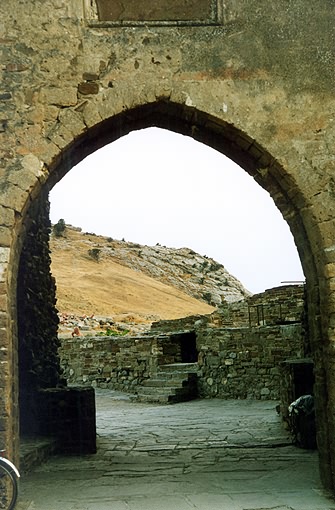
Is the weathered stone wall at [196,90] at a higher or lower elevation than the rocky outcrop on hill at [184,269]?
lower

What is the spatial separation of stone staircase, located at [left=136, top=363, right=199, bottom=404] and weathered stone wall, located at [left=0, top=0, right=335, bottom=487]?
30.1ft

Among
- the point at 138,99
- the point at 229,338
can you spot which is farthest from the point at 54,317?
the point at 229,338

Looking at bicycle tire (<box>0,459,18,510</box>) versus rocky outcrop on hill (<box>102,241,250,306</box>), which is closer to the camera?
bicycle tire (<box>0,459,18,510</box>)

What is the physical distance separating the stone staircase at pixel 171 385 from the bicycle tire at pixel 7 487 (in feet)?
30.9

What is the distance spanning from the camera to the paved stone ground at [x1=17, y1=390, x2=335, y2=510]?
4980 mm

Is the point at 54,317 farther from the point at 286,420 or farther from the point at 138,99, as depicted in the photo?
the point at 138,99

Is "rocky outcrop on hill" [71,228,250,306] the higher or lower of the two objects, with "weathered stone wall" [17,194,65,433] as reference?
higher

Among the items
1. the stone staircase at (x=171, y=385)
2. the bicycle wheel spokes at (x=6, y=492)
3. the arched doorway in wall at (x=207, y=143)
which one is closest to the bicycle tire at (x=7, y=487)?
the bicycle wheel spokes at (x=6, y=492)

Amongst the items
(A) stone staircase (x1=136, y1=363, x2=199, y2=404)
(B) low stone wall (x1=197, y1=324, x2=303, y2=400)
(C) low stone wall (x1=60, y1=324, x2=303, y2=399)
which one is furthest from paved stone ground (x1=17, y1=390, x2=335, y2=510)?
(A) stone staircase (x1=136, y1=363, x2=199, y2=404)

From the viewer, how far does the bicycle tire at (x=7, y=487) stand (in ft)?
14.3

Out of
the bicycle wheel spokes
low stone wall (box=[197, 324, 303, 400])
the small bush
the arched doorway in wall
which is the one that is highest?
the small bush

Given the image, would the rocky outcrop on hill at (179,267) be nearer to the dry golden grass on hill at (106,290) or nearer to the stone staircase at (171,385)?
the dry golden grass on hill at (106,290)

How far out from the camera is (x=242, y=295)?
130ft

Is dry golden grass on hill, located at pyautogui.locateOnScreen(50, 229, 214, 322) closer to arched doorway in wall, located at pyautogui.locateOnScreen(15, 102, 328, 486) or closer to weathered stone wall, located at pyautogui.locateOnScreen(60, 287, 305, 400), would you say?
weathered stone wall, located at pyautogui.locateOnScreen(60, 287, 305, 400)
